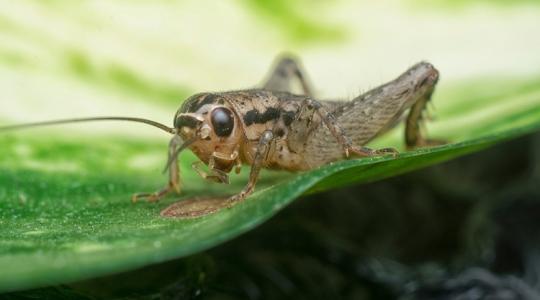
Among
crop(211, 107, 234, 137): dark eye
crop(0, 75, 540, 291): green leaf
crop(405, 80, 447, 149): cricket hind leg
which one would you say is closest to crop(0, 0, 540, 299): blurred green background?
crop(0, 75, 540, 291): green leaf

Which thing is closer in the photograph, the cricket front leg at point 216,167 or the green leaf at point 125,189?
the green leaf at point 125,189

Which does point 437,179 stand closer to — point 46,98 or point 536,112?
point 536,112

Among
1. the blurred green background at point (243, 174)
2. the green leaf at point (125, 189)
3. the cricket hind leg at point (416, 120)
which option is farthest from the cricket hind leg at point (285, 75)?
the cricket hind leg at point (416, 120)

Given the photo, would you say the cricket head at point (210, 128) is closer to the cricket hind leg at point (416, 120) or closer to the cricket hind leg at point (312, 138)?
the cricket hind leg at point (312, 138)

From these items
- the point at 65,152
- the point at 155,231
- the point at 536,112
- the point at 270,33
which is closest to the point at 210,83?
the point at 270,33

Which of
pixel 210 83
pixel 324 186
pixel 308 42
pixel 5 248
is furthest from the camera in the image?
pixel 308 42

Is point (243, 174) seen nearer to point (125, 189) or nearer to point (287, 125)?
point (287, 125)

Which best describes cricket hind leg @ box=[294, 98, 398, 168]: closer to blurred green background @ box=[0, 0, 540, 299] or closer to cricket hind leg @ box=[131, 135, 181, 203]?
blurred green background @ box=[0, 0, 540, 299]

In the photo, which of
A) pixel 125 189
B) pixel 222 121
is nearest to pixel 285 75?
pixel 222 121
